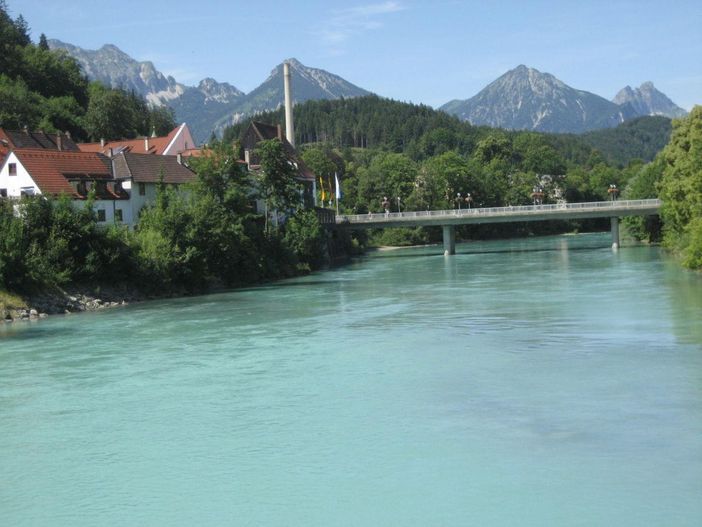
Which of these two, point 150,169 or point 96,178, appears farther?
point 150,169

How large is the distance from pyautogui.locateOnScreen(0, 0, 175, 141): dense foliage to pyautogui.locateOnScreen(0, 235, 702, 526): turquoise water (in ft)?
196

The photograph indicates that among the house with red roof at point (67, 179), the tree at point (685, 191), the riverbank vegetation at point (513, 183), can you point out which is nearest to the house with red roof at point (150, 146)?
the riverbank vegetation at point (513, 183)

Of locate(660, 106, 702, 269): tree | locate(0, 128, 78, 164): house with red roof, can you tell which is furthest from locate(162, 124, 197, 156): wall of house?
locate(660, 106, 702, 269): tree

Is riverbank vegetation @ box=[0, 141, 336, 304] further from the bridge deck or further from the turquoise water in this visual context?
the bridge deck

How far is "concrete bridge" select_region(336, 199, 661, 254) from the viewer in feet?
265

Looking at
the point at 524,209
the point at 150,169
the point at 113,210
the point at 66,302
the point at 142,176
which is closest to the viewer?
the point at 66,302

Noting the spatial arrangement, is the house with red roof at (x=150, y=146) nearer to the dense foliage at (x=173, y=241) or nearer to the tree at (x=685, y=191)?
the dense foliage at (x=173, y=241)

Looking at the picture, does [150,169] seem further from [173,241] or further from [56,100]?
[56,100]

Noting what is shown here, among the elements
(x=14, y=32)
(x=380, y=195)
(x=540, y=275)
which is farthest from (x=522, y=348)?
(x=14, y=32)

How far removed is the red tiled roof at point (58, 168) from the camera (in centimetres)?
5497

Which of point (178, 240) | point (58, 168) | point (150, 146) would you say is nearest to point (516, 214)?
point (150, 146)

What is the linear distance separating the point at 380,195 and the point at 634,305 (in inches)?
3320

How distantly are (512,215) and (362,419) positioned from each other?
69.6 meters

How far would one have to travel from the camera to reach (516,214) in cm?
8694
